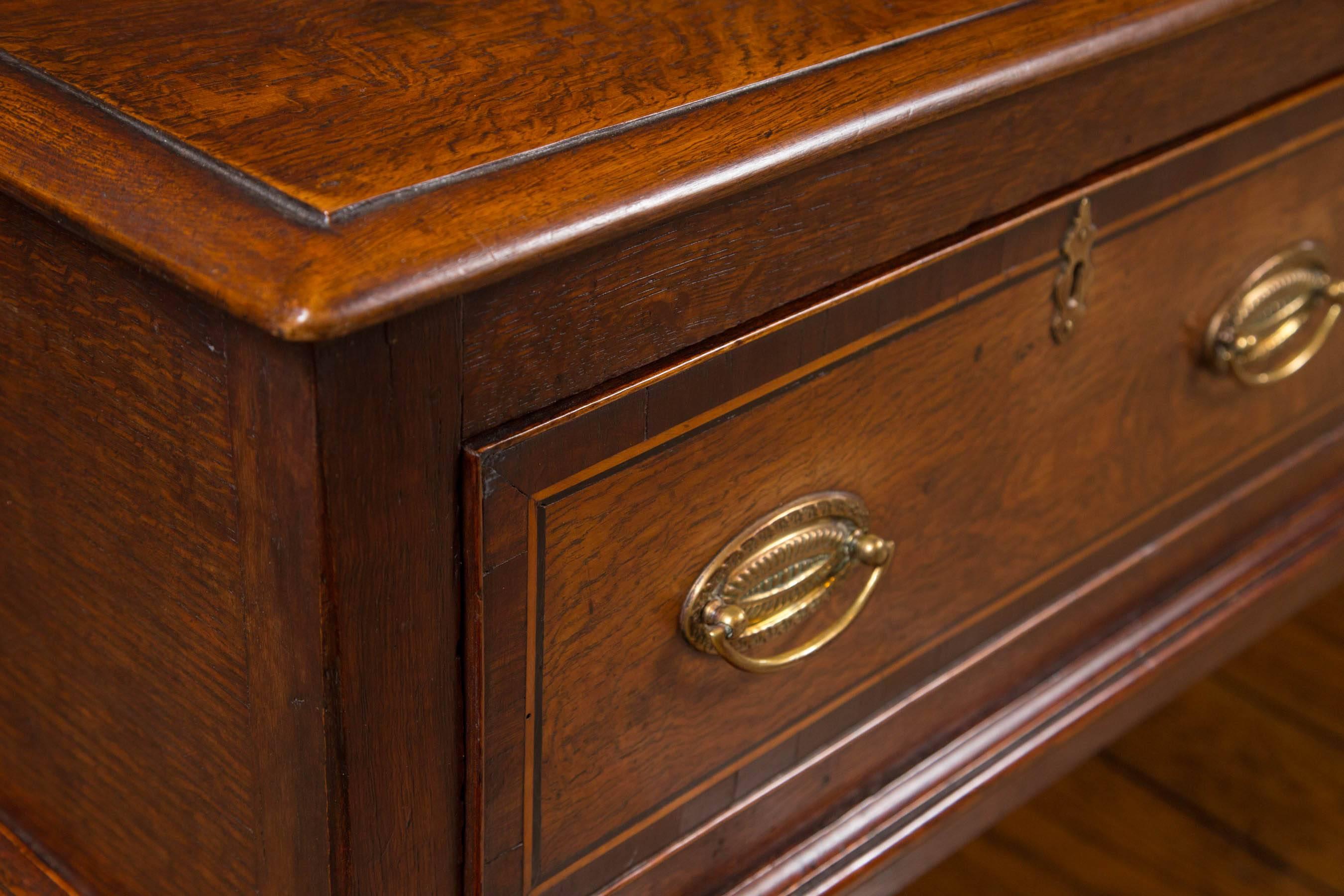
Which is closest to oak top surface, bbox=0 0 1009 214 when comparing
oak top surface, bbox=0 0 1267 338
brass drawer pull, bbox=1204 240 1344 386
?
oak top surface, bbox=0 0 1267 338

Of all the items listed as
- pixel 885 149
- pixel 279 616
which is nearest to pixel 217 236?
pixel 279 616

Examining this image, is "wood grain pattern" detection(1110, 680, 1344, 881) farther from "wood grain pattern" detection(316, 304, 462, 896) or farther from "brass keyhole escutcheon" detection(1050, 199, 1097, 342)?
"wood grain pattern" detection(316, 304, 462, 896)

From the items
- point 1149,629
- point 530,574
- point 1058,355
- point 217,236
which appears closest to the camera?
point 217,236

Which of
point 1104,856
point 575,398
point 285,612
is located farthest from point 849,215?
point 1104,856

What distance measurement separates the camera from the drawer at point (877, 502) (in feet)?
1.84

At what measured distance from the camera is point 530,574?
21.3 inches

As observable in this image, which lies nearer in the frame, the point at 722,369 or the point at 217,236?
the point at 217,236

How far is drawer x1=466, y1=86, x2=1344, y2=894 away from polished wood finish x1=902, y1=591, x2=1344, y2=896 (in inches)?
9.4

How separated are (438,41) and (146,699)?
270 mm

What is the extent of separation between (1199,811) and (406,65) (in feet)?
2.72

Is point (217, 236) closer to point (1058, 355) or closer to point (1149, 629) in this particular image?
point (1058, 355)

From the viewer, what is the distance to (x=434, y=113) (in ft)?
1.65

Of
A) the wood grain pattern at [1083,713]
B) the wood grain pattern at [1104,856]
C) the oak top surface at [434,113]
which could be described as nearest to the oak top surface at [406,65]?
the oak top surface at [434,113]

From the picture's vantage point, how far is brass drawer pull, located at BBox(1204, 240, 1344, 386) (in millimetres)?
828
